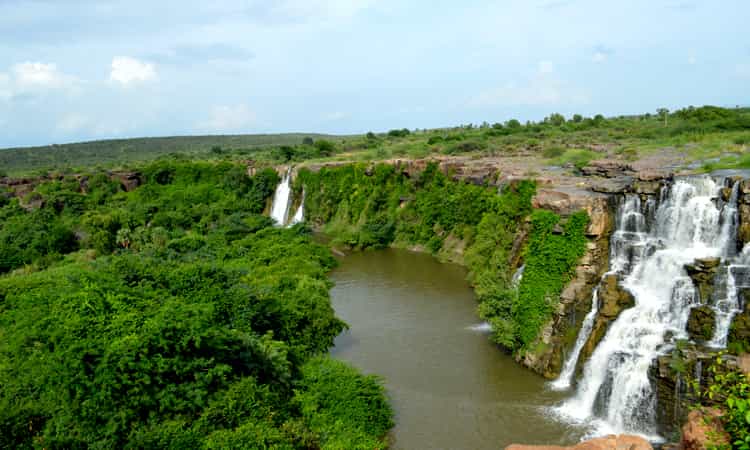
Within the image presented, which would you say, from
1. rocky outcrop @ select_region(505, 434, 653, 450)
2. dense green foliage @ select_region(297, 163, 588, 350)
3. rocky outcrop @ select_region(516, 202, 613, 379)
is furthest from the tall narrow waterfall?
rocky outcrop @ select_region(505, 434, 653, 450)

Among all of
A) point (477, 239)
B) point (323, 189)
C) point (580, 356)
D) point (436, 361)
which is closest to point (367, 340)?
point (436, 361)

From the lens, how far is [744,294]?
14.5m

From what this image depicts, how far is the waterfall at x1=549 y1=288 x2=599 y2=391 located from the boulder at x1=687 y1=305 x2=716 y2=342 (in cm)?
275

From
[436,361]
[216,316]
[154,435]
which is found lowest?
Answer: [436,361]

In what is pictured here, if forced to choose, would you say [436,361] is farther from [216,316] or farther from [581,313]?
[216,316]

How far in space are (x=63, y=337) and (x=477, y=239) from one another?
70.7ft

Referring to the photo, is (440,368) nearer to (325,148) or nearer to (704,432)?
(704,432)

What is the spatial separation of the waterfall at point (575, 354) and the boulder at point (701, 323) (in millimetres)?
2748

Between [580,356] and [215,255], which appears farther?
[215,255]

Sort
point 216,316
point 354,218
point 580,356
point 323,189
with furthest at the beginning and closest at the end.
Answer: point 323,189 → point 354,218 → point 580,356 → point 216,316

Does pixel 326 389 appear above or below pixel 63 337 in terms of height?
below

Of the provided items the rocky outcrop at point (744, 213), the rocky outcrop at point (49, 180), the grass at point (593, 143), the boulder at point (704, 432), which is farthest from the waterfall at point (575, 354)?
the rocky outcrop at point (49, 180)

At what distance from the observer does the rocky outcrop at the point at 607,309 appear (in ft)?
54.2

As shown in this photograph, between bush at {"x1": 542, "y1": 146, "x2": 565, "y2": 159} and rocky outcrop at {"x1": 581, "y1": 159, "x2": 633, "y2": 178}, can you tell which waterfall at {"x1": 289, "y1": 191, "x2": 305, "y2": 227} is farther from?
rocky outcrop at {"x1": 581, "y1": 159, "x2": 633, "y2": 178}
